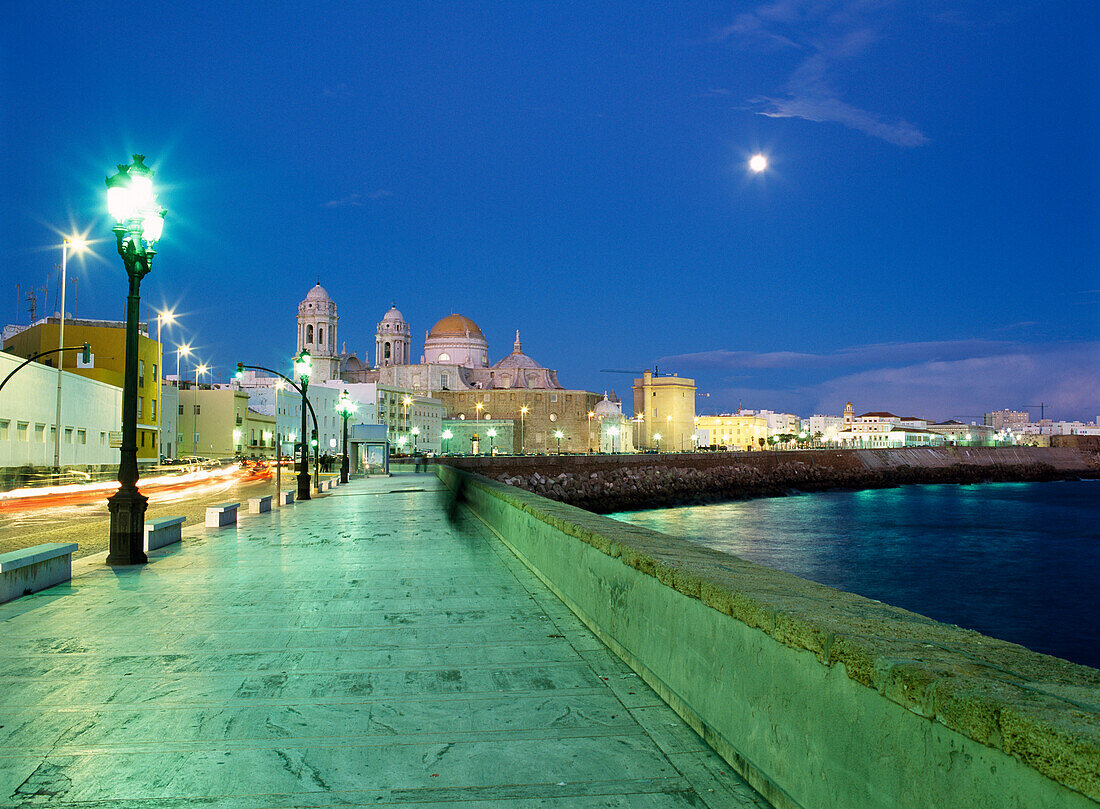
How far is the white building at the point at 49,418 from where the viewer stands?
39062mm

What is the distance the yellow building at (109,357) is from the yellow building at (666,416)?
364 feet

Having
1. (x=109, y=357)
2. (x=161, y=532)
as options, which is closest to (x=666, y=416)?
(x=109, y=357)

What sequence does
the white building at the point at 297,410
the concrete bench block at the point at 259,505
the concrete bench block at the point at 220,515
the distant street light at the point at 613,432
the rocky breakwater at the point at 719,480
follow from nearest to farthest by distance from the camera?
1. the concrete bench block at the point at 220,515
2. the concrete bench block at the point at 259,505
3. the rocky breakwater at the point at 719,480
4. the white building at the point at 297,410
5. the distant street light at the point at 613,432

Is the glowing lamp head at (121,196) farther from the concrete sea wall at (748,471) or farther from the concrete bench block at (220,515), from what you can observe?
the concrete sea wall at (748,471)

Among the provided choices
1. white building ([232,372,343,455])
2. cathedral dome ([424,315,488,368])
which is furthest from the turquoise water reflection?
cathedral dome ([424,315,488,368])

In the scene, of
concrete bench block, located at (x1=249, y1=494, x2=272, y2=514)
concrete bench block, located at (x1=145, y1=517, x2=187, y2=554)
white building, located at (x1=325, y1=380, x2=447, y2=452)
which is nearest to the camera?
concrete bench block, located at (x1=145, y1=517, x2=187, y2=554)

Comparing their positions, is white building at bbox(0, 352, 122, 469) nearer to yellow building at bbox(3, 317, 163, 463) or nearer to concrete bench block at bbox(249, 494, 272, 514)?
yellow building at bbox(3, 317, 163, 463)

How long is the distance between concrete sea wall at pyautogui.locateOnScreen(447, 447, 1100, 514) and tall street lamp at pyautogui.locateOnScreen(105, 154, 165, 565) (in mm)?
39154

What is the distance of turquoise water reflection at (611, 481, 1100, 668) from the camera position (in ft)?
85.5

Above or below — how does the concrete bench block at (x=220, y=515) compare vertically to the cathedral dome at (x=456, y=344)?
below

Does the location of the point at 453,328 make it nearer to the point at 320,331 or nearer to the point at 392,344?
the point at 392,344

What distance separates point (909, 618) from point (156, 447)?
66.6 metres

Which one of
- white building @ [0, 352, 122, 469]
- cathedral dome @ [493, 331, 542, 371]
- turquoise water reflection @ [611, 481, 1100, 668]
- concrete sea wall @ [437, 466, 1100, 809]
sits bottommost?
turquoise water reflection @ [611, 481, 1100, 668]

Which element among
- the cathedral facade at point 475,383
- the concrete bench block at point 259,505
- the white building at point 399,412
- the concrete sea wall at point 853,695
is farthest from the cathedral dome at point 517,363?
the concrete sea wall at point 853,695
